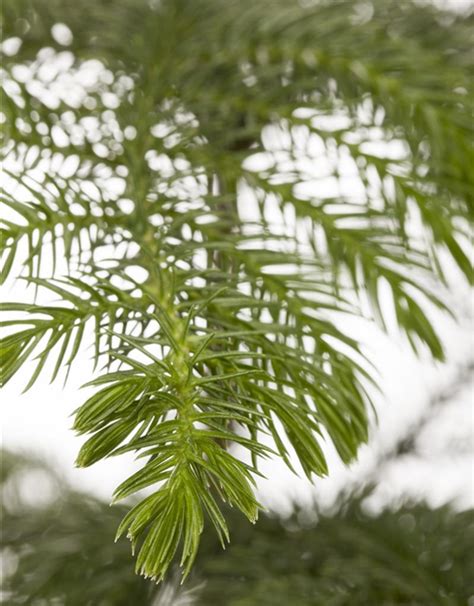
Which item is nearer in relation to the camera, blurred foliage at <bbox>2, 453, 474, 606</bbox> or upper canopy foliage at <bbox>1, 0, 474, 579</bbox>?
upper canopy foliage at <bbox>1, 0, 474, 579</bbox>

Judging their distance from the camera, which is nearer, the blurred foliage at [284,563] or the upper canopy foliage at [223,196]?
the upper canopy foliage at [223,196]

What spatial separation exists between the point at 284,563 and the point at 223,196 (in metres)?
0.22

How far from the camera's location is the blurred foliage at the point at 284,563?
1.42 feet

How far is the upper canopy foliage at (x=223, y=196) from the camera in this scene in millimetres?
271

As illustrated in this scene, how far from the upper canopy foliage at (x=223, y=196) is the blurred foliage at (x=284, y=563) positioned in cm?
4

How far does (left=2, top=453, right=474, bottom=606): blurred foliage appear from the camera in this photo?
17.1 inches

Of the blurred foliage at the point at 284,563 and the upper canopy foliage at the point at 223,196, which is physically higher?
the upper canopy foliage at the point at 223,196

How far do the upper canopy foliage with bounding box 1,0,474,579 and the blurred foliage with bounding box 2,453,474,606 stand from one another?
4 centimetres

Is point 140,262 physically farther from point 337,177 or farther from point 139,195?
point 337,177

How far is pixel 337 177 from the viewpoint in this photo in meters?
0.45

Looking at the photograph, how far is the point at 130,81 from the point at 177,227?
162mm

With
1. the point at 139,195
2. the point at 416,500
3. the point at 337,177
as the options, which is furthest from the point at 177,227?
the point at 416,500

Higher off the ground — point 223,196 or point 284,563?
point 223,196

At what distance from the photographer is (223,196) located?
38 centimetres
